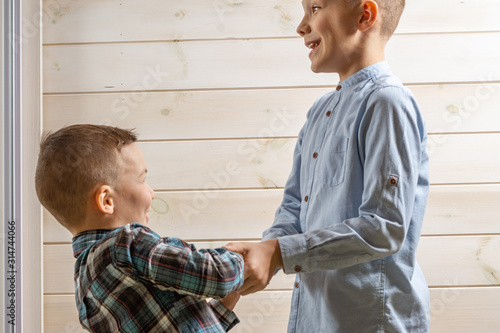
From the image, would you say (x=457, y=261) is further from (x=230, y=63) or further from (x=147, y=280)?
(x=147, y=280)

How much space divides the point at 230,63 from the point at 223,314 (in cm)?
97

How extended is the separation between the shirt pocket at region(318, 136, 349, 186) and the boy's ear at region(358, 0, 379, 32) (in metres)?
0.24

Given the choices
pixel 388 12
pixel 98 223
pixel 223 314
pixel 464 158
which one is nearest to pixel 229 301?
pixel 223 314

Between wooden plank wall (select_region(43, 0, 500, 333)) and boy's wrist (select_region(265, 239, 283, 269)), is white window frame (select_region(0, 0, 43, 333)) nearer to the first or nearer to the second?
wooden plank wall (select_region(43, 0, 500, 333))

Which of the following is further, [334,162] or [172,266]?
[334,162]

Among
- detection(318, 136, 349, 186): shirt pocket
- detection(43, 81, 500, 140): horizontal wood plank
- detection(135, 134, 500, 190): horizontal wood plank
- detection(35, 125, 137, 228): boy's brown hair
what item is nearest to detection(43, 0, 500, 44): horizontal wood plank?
detection(43, 81, 500, 140): horizontal wood plank

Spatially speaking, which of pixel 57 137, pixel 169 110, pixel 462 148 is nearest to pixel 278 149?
pixel 169 110

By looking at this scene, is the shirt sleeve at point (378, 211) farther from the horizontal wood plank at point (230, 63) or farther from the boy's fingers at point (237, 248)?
the horizontal wood plank at point (230, 63)

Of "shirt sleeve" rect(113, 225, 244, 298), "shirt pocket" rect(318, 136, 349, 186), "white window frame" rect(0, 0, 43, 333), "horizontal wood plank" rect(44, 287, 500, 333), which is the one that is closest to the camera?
"shirt sleeve" rect(113, 225, 244, 298)

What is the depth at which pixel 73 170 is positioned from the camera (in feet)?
2.90

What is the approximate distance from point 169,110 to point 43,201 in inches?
31.7

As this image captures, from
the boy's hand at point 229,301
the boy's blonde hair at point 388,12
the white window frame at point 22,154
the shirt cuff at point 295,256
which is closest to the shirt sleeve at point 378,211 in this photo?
the shirt cuff at point 295,256

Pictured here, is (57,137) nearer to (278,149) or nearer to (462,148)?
(278,149)

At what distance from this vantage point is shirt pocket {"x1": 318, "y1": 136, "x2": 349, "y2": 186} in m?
0.99
